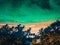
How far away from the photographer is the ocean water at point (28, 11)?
4.70 meters

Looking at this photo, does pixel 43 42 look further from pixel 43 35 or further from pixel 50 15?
pixel 50 15

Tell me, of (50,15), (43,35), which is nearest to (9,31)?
(43,35)

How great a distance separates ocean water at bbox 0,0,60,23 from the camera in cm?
470

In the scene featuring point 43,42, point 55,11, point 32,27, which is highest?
point 55,11

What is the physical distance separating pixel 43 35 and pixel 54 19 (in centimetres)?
72

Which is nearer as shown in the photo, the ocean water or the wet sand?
the wet sand

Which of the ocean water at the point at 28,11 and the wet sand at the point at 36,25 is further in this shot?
the ocean water at the point at 28,11

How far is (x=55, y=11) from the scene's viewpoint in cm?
484

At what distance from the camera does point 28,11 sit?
4809mm

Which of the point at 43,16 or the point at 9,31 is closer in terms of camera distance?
the point at 9,31

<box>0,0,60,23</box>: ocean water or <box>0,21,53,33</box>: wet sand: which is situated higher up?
<box>0,0,60,23</box>: ocean water

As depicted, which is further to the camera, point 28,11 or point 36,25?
point 28,11

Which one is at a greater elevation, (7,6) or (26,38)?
(7,6)

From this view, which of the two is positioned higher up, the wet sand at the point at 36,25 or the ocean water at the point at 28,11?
the ocean water at the point at 28,11
